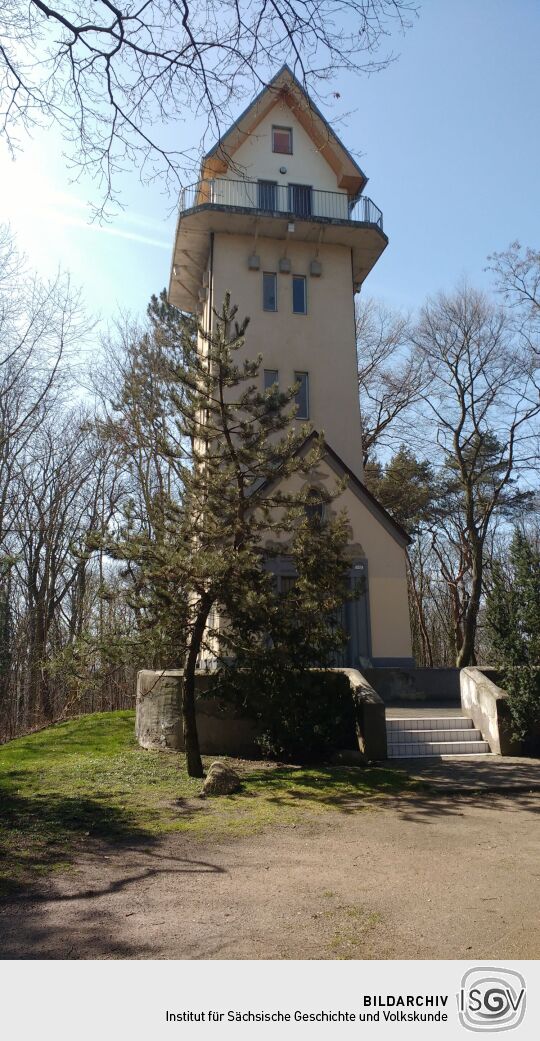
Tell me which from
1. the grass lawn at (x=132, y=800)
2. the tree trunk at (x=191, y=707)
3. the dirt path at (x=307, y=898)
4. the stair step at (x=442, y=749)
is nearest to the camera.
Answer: the dirt path at (x=307, y=898)

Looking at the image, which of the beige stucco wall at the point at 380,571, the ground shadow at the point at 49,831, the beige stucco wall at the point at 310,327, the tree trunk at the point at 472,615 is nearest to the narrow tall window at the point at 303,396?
the beige stucco wall at the point at 310,327

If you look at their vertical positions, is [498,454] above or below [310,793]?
above

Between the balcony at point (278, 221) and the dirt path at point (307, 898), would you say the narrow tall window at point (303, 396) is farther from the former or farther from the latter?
the dirt path at point (307, 898)

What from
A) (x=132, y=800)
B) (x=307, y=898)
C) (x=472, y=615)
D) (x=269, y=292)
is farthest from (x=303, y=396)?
(x=307, y=898)

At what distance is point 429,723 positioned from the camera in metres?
13.6

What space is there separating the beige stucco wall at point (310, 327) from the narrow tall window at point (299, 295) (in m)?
0.18

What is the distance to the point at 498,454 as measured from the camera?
29828 millimetres

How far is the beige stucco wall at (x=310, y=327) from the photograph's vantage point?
76.6 ft

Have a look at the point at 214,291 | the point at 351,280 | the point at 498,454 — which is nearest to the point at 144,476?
the point at 214,291

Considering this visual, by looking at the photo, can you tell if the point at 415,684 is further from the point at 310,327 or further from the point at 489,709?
the point at 310,327

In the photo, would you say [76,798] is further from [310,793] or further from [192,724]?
[310,793]

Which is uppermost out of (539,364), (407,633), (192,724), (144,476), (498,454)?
(539,364)

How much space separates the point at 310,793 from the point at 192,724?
214cm
